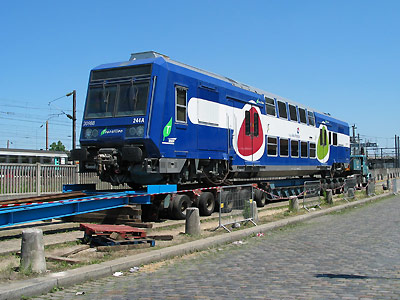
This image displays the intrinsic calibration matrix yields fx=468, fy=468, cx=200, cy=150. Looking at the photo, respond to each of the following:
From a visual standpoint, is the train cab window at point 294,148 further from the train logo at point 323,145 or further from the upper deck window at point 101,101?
the upper deck window at point 101,101

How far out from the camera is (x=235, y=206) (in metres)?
12.7

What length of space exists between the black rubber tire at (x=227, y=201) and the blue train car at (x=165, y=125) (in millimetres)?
1927

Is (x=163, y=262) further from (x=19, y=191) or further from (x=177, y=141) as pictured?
(x=19, y=191)

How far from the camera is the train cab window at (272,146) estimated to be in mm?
19719

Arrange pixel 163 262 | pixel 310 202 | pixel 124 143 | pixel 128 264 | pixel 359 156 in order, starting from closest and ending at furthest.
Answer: pixel 128 264 < pixel 163 262 < pixel 124 143 < pixel 310 202 < pixel 359 156

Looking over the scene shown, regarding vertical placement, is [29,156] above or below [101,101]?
below

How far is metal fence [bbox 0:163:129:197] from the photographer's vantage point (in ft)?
59.4

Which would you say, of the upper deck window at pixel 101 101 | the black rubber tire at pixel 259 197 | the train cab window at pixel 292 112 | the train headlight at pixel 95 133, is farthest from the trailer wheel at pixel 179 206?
the train cab window at pixel 292 112

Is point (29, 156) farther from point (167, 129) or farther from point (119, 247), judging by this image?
point (119, 247)

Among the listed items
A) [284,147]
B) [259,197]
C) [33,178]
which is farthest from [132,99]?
[284,147]

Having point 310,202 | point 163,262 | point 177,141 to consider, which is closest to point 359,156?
point 310,202

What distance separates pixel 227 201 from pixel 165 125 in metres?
2.81

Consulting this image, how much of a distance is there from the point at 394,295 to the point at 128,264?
419cm

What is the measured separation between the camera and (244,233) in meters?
11.7
